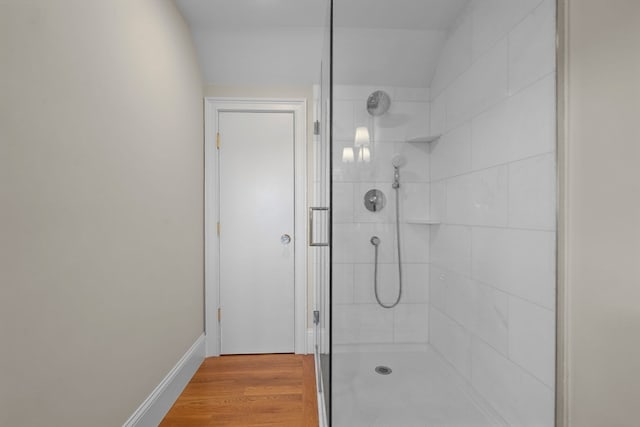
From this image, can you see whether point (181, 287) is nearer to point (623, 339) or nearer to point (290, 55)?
point (290, 55)

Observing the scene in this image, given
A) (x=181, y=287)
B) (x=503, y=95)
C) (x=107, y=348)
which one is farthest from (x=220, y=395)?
(x=503, y=95)

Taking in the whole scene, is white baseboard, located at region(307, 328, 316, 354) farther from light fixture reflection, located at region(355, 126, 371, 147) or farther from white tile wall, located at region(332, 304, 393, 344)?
light fixture reflection, located at region(355, 126, 371, 147)

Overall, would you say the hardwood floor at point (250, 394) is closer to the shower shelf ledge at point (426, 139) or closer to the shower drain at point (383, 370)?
the shower drain at point (383, 370)

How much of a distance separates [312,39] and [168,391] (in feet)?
8.07

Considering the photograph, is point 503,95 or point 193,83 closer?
point 503,95

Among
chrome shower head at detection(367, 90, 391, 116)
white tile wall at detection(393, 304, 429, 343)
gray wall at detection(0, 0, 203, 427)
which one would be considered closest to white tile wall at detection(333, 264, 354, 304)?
→ white tile wall at detection(393, 304, 429, 343)

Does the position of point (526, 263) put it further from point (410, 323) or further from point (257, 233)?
point (257, 233)

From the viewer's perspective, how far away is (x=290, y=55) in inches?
87.4

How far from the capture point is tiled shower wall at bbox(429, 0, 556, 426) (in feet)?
2.55

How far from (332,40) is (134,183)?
1.10 meters


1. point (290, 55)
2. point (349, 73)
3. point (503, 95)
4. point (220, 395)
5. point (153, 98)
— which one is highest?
point (290, 55)

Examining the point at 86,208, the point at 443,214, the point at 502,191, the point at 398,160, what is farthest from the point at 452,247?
the point at 86,208

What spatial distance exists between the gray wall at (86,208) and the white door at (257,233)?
1.80 ft

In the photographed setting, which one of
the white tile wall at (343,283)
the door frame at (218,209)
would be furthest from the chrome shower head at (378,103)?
the door frame at (218,209)
